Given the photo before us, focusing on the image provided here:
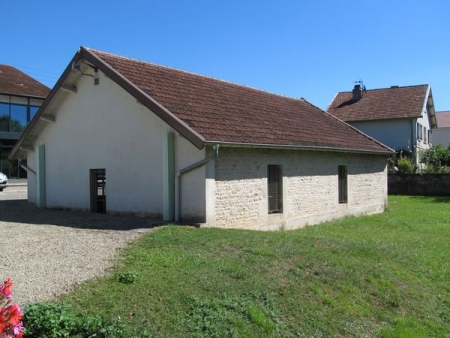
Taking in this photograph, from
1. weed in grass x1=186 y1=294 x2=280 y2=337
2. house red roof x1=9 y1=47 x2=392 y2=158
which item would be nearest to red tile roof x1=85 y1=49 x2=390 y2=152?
house red roof x1=9 y1=47 x2=392 y2=158

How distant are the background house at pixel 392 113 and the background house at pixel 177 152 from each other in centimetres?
1935

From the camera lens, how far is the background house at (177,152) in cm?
1281

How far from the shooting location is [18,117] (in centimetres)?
3797

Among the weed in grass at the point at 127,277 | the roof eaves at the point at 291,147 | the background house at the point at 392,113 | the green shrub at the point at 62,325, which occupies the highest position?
the background house at the point at 392,113

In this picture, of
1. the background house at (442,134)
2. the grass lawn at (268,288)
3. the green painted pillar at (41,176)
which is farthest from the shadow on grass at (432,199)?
the background house at (442,134)

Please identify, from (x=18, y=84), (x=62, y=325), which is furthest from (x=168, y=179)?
(x=18, y=84)

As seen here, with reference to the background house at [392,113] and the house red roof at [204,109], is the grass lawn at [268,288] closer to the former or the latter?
the house red roof at [204,109]

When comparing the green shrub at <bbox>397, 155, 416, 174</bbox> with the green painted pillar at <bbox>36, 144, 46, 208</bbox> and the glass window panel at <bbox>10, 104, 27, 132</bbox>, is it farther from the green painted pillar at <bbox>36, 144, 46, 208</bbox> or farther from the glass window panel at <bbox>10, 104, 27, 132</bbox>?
the glass window panel at <bbox>10, 104, 27, 132</bbox>

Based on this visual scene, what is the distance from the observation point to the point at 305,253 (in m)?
9.55

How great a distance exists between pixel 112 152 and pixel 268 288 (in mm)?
8903

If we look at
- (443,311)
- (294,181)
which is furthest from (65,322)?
(294,181)

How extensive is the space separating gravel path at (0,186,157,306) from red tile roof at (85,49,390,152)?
132 inches

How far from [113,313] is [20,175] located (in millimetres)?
35733

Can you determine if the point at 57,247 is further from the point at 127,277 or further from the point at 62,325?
the point at 62,325
